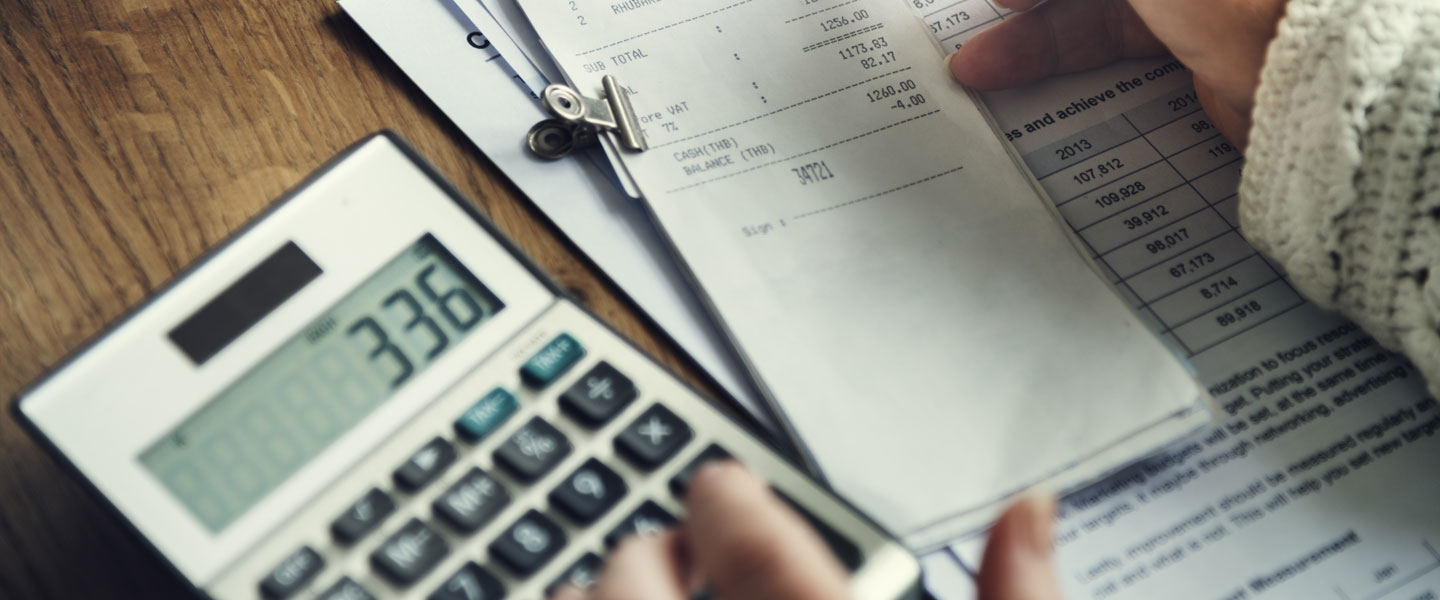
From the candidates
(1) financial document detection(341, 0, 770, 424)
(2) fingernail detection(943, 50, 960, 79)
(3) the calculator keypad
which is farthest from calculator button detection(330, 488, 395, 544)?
(2) fingernail detection(943, 50, 960, 79)

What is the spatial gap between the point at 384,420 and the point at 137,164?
Result: 18 cm

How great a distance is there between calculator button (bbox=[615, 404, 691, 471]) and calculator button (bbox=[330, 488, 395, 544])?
0.07m

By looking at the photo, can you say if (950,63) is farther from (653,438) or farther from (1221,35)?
(653,438)

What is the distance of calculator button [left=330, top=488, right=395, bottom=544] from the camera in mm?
289

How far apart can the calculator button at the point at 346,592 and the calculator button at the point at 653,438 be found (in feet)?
0.29

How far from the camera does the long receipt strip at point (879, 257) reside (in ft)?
1.10

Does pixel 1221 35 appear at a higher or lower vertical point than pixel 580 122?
lower

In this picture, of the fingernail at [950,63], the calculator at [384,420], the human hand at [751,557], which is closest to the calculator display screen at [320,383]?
the calculator at [384,420]

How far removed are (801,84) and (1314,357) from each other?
23 cm

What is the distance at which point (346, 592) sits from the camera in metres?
0.28

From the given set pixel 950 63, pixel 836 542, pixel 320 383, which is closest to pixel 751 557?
pixel 836 542

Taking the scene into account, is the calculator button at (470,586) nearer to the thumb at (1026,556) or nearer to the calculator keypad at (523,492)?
the calculator keypad at (523,492)

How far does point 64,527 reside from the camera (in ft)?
1.06

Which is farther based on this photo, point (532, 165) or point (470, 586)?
point (532, 165)
